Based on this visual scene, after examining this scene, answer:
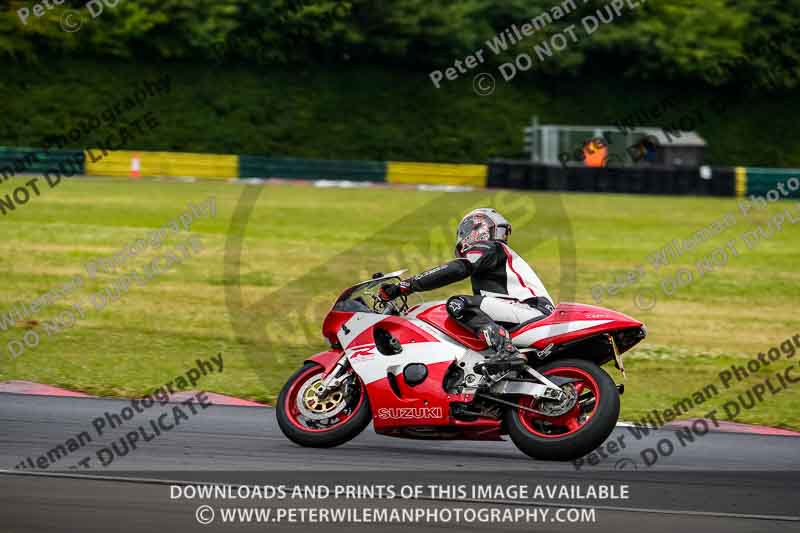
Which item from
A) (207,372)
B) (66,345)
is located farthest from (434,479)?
(66,345)

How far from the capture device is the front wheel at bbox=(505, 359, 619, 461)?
768cm

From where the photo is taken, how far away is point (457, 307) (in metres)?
8.30

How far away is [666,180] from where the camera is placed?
116 ft

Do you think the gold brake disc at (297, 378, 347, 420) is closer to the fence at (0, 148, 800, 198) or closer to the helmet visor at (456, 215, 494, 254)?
the helmet visor at (456, 215, 494, 254)

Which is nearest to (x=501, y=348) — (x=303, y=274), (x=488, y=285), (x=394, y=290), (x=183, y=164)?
(x=488, y=285)

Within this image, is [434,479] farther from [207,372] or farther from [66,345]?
[66,345]

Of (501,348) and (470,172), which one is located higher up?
(501,348)

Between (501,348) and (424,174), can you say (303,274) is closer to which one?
(501,348)

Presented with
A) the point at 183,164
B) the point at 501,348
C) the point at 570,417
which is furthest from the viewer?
the point at 183,164

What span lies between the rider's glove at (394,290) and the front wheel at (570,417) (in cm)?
107

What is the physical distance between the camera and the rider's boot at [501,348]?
7984mm

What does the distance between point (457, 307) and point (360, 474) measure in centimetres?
142

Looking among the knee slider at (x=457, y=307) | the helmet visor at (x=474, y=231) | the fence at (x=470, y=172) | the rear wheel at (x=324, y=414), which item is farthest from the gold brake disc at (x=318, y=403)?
the fence at (x=470, y=172)

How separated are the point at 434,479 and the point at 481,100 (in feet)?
127
